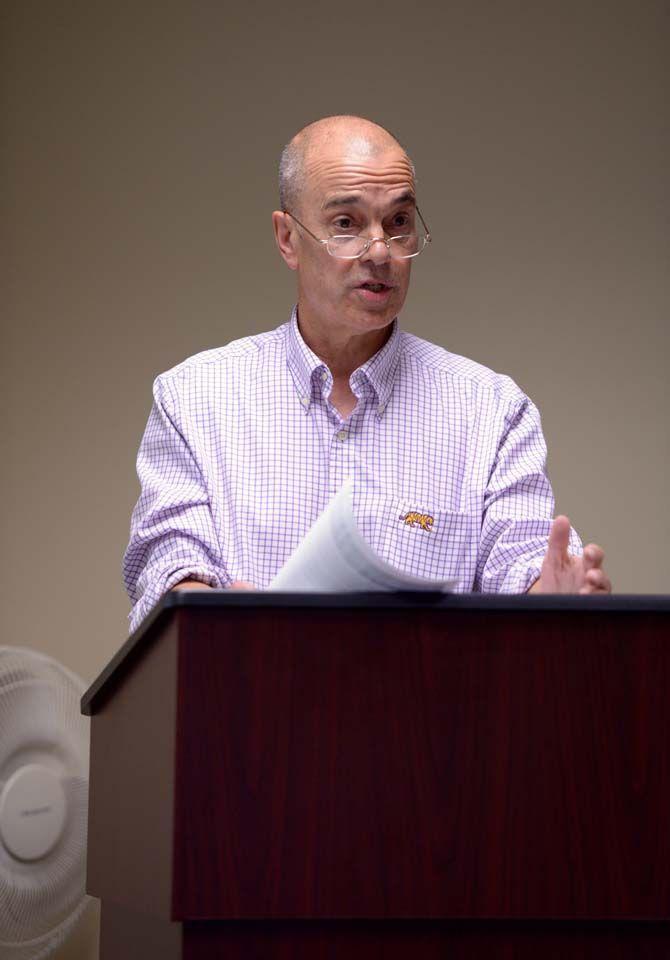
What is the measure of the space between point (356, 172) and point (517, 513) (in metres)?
0.62

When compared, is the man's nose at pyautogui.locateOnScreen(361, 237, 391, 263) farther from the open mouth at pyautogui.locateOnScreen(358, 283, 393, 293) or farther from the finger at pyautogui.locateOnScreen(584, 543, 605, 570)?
the finger at pyautogui.locateOnScreen(584, 543, 605, 570)

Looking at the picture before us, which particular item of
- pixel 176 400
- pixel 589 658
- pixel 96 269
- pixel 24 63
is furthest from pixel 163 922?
pixel 24 63

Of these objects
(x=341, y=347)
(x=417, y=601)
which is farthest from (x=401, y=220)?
(x=417, y=601)

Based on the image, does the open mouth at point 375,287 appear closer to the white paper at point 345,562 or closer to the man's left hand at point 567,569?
the man's left hand at point 567,569

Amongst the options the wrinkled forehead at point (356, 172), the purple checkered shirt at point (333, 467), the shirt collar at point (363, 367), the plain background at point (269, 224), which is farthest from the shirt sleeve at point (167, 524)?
the plain background at point (269, 224)

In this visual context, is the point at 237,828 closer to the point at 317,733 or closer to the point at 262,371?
the point at 317,733

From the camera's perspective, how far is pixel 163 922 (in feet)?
4.29

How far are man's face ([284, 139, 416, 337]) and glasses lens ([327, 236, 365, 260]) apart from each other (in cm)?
1

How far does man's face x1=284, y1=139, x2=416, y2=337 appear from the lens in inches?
89.1

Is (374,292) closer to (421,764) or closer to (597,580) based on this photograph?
(597,580)

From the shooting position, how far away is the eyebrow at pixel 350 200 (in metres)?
2.28

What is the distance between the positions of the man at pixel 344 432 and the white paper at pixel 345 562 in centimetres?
91

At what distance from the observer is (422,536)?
7.45 feet

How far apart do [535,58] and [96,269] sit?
1.32m
